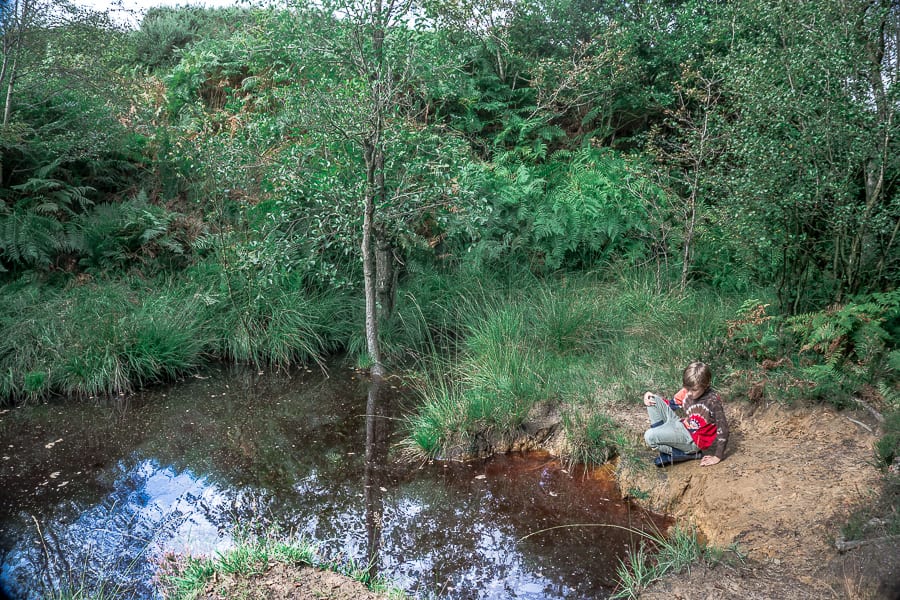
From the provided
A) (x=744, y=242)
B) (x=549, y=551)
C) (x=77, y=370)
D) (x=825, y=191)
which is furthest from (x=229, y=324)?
(x=825, y=191)

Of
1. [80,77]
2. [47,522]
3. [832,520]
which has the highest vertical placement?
[80,77]

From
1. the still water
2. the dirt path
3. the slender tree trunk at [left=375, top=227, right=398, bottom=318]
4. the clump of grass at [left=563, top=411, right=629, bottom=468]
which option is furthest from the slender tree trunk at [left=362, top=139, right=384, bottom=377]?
the dirt path

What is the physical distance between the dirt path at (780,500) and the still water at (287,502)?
390mm

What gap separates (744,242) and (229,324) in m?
5.87

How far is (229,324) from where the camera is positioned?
8.05 metres

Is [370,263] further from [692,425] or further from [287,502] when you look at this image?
[692,425]

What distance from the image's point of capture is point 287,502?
192 inches

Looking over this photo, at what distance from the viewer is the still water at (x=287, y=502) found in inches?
160

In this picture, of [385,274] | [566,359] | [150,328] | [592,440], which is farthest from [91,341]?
[592,440]

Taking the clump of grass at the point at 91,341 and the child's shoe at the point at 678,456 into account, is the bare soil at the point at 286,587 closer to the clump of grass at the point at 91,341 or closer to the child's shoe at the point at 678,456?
the child's shoe at the point at 678,456

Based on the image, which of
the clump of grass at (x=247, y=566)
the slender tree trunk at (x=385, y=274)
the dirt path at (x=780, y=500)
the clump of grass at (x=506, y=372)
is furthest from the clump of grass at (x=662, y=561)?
the slender tree trunk at (x=385, y=274)

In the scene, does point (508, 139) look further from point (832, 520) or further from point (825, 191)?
point (832, 520)

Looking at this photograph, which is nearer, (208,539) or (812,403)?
(208,539)

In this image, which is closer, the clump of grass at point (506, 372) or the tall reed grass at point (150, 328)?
the clump of grass at point (506, 372)
